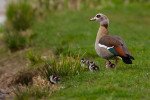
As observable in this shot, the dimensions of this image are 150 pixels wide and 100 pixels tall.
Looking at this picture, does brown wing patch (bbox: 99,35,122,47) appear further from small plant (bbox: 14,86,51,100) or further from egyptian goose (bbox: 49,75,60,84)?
small plant (bbox: 14,86,51,100)

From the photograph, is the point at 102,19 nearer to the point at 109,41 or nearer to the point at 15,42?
the point at 109,41

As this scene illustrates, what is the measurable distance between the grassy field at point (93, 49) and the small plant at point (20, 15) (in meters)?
0.58

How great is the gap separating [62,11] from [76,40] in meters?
10.5

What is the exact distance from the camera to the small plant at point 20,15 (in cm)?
2961

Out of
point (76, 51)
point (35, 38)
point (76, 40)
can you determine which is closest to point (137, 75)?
point (76, 51)

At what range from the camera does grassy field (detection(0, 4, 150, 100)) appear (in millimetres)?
14414

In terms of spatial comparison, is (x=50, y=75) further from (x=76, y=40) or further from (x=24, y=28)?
(x=24, y=28)

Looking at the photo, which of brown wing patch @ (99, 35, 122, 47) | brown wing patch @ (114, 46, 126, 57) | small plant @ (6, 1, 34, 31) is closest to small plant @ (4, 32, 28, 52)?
small plant @ (6, 1, 34, 31)

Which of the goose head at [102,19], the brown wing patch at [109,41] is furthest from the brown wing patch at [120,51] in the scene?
the goose head at [102,19]

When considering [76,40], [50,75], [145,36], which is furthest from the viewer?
[145,36]

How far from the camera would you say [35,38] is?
25.9 metres

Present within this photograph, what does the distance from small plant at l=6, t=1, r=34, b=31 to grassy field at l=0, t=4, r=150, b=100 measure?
58 cm

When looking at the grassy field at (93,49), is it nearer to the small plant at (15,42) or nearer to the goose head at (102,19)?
the small plant at (15,42)

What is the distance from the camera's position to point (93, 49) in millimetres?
20938
